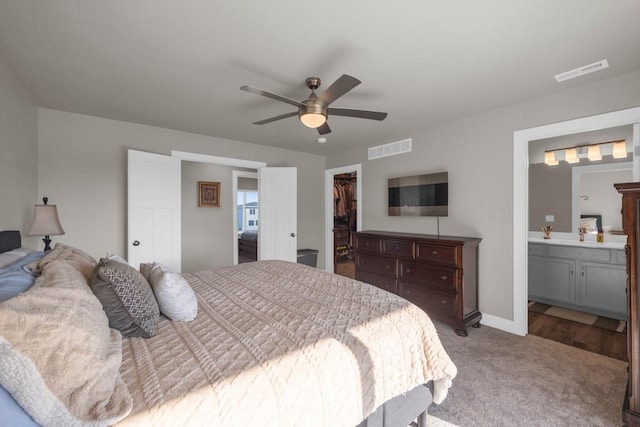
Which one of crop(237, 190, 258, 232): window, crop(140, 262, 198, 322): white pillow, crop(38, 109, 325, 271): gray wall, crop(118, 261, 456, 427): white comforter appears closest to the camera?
crop(118, 261, 456, 427): white comforter

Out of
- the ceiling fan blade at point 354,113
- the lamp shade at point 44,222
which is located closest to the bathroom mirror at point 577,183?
the ceiling fan blade at point 354,113

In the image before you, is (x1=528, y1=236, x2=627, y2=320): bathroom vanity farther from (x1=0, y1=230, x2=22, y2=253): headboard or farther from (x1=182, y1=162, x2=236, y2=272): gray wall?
(x1=0, y1=230, x2=22, y2=253): headboard

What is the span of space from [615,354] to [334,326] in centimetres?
288

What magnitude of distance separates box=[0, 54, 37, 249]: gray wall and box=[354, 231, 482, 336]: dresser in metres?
3.56

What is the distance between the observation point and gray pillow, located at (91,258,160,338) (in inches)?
46.6

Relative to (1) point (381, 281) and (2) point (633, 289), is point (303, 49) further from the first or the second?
(1) point (381, 281)

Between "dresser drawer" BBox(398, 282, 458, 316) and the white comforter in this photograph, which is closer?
the white comforter

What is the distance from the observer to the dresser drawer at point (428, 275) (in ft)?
9.62

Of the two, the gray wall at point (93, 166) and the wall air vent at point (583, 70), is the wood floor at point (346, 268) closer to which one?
A: the gray wall at point (93, 166)

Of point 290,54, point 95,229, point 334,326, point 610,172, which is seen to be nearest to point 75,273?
point 334,326

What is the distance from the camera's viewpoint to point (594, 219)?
12.5 feet

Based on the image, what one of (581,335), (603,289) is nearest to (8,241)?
(581,335)


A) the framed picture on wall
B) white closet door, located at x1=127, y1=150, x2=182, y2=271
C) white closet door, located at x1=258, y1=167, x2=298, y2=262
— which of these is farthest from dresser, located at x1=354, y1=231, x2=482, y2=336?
the framed picture on wall

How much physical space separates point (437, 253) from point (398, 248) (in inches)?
19.8
